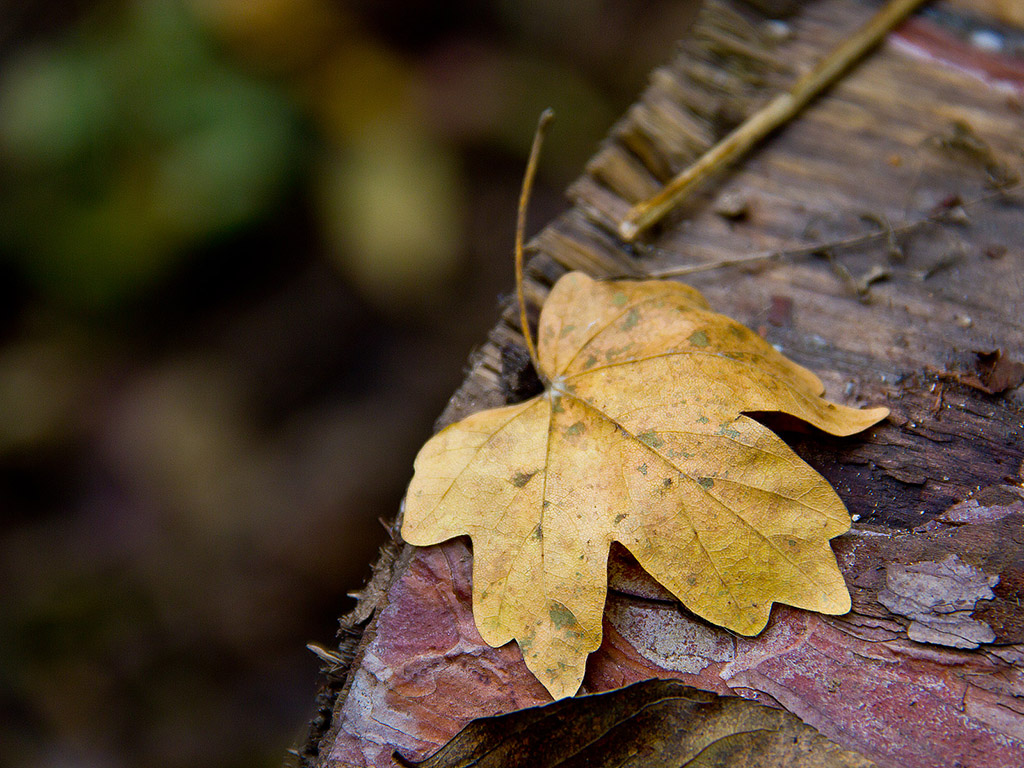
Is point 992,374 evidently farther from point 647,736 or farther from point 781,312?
point 647,736

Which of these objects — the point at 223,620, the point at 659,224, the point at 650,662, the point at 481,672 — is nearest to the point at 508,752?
the point at 481,672

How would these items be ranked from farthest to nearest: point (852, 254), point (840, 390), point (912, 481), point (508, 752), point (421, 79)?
point (421, 79) → point (852, 254) → point (840, 390) → point (912, 481) → point (508, 752)

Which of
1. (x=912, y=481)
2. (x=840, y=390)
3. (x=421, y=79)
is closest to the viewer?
(x=912, y=481)

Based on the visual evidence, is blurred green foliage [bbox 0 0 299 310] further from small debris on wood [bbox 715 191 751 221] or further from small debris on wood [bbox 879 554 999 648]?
small debris on wood [bbox 879 554 999 648]

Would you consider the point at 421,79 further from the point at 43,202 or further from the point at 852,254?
the point at 852,254

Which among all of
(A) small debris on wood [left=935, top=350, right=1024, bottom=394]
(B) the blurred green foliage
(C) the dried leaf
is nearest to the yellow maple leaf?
(C) the dried leaf

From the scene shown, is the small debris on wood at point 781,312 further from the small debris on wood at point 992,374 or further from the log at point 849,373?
the small debris on wood at point 992,374

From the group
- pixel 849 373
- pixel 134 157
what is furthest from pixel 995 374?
pixel 134 157
